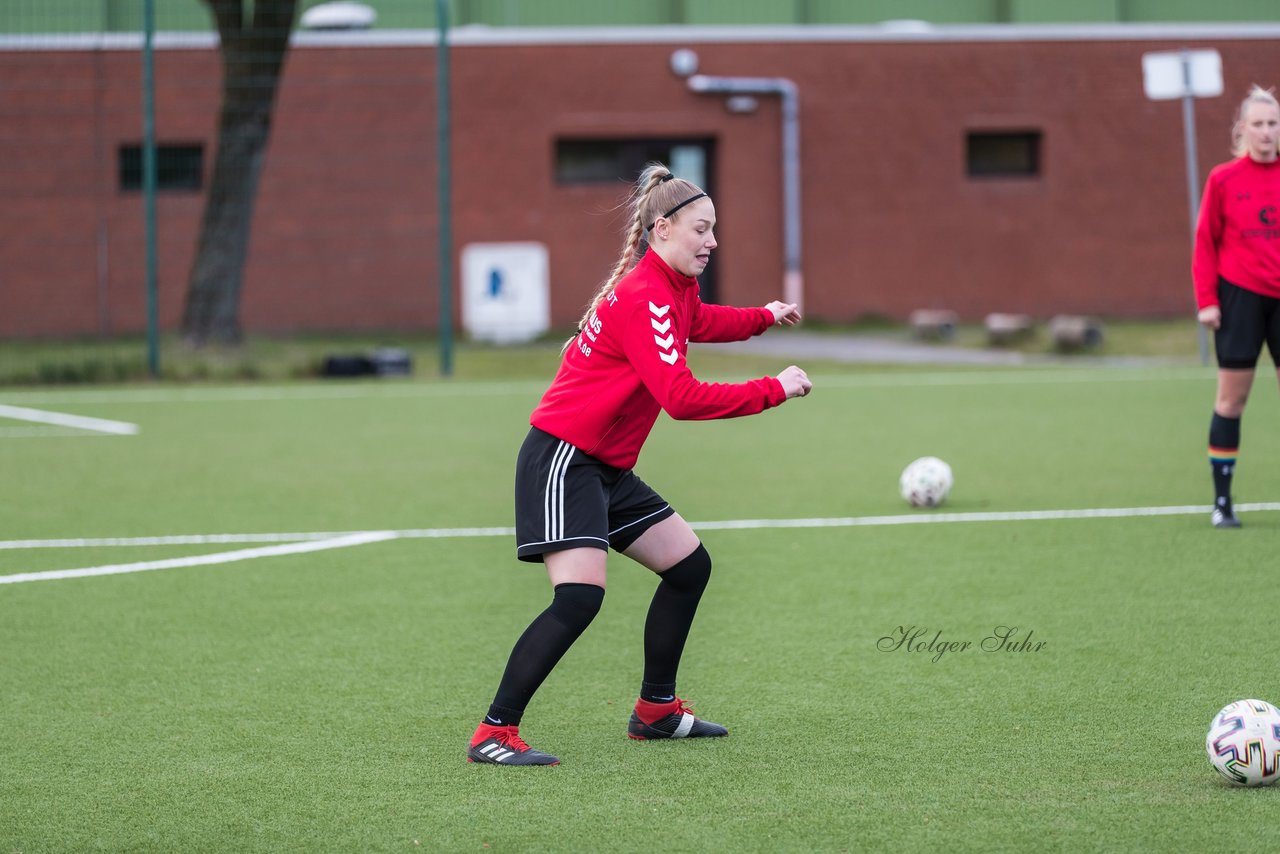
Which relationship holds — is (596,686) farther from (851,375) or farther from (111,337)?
(111,337)

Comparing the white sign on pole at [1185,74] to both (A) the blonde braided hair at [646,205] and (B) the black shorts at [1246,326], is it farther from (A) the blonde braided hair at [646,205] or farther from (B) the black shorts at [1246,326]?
(A) the blonde braided hair at [646,205]

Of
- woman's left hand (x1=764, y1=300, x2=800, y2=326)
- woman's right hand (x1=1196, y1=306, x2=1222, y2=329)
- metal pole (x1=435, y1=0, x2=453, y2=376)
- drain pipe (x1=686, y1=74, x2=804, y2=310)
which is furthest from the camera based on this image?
drain pipe (x1=686, y1=74, x2=804, y2=310)

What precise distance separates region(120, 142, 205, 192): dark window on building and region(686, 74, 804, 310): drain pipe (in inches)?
295

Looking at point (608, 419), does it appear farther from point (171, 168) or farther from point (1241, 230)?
point (171, 168)

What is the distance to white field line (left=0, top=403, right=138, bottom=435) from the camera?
44.7 feet

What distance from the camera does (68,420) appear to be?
47.2 ft

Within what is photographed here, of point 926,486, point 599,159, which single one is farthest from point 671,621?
point 599,159

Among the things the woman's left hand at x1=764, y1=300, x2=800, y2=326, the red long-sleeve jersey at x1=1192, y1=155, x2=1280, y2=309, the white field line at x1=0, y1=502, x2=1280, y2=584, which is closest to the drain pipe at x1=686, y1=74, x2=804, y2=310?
the white field line at x1=0, y1=502, x2=1280, y2=584

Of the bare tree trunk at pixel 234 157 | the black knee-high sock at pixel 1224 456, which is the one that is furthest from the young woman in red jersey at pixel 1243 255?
the bare tree trunk at pixel 234 157

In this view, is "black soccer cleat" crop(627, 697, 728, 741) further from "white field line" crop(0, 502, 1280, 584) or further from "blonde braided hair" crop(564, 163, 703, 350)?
"white field line" crop(0, 502, 1280, 584)

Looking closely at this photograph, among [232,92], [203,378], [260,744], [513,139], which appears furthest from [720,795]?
[513,139]

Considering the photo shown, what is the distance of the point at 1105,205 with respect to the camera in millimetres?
26344

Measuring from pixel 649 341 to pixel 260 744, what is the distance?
1.60m

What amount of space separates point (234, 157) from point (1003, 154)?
1267cm
